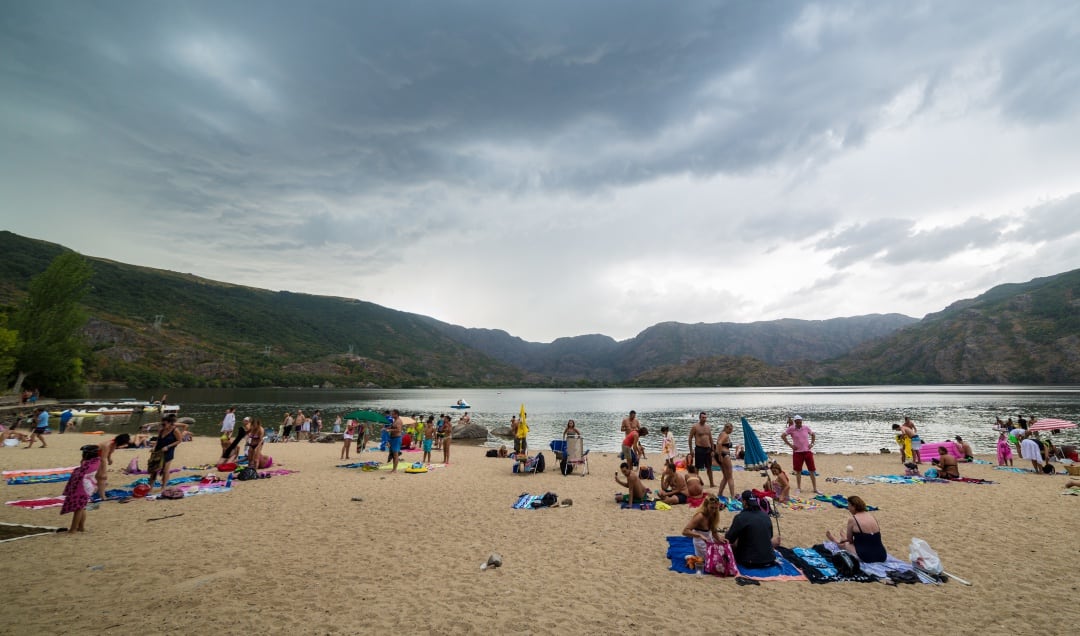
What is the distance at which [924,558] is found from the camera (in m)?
7.62

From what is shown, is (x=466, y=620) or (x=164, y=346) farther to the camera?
(x=164, y=346)

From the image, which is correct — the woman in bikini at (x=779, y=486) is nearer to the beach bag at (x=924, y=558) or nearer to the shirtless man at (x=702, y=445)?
the shirtless man at (x=702, y=445)

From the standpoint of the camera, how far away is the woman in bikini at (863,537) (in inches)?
315

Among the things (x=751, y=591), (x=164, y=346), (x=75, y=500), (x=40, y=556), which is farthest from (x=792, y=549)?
(x=164, y=346)

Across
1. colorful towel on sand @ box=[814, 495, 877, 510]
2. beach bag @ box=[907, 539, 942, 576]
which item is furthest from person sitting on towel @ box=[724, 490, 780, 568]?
colorful towel on sand @ box=[814, 495, 877, 510]

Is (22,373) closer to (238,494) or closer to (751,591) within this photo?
(238,494)

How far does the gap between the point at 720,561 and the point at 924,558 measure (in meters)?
3.41

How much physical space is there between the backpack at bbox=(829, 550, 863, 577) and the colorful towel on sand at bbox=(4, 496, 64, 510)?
704 inches

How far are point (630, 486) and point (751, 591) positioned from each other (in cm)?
572

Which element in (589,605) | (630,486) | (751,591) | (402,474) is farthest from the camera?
(402,474)

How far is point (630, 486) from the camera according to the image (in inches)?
502

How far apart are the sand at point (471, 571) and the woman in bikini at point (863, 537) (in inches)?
33.4

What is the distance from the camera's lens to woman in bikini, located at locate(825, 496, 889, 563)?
8008 millimetres

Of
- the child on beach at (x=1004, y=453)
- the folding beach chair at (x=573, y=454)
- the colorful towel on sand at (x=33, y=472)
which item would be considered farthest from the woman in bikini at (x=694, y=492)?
the colorful towel on sand at (x=33, y=472)
